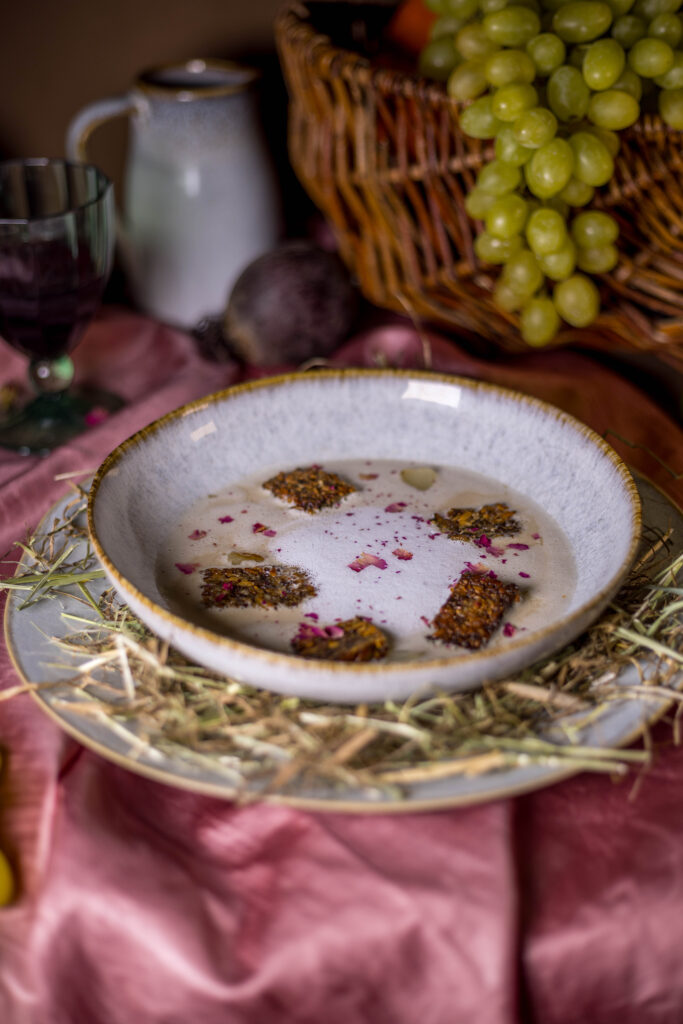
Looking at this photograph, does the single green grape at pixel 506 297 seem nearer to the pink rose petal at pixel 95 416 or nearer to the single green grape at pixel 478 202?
the single green grape at pixel 478 202

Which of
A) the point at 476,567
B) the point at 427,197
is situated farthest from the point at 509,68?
the point at 476,567

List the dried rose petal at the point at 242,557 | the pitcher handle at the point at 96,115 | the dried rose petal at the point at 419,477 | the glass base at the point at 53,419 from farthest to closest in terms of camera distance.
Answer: the pitcher handle at the point at 96,115 → the glass base at the point at 53,419 → the dried rose petal at the point at 419,477 → the dried rose petal at the point at 242,557

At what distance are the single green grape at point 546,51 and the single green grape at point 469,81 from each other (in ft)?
0.17

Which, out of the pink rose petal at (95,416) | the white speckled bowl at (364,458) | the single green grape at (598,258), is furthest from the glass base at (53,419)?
the single green grape at (598,258)

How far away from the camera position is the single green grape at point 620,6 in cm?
95

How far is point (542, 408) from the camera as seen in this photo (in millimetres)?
896

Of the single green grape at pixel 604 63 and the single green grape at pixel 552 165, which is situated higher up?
the single green grape at pixel 604 63

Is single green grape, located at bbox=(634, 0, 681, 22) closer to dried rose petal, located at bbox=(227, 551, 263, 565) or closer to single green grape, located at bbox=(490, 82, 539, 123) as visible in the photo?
single green grape, located at bbox=(490, 82, 539, 123)

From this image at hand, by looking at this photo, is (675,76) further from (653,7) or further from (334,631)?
(334,631)

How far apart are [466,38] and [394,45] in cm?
28

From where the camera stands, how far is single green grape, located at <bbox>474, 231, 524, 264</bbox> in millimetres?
1008

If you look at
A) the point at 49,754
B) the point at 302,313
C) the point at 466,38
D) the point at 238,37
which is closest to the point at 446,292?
the point at 302,313

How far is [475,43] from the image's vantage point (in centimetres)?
97

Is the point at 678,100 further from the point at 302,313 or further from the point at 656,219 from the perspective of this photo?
the point at 302,313
